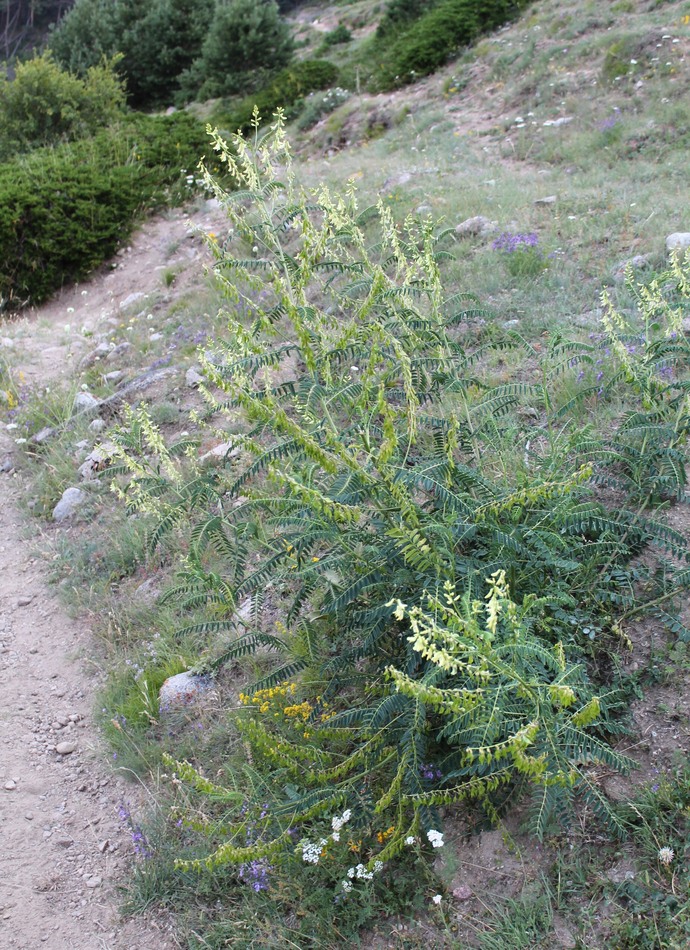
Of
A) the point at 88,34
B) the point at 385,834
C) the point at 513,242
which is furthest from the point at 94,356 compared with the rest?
the point at 88,34

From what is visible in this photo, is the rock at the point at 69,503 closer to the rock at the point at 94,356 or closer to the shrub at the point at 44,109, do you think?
the rock at the point at 94,356

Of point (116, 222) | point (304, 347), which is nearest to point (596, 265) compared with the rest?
point (304, 347)

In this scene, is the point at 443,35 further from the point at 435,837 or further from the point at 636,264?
the point at 435,837

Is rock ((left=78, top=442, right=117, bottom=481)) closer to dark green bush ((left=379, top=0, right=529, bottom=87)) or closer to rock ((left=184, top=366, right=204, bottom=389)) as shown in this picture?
rock ((left=184, top=366, right=204, bottom=389))

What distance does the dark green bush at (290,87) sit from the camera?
1560cm

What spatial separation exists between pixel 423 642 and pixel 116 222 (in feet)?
32.9

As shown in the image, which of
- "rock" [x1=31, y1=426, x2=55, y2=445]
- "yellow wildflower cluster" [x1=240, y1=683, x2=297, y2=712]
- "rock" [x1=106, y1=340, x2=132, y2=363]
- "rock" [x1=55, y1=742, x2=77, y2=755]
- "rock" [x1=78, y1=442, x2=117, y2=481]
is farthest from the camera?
"rock" [x1=106, y1=340, x2=132, y2=363]

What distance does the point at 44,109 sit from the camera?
13125 millimetres

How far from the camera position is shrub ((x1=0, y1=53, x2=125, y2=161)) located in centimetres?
1293

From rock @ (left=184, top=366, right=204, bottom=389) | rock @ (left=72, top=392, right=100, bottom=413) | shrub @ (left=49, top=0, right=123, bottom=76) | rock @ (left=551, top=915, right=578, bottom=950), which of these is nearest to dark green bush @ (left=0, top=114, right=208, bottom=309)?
rock @ (left=72, top=392, right=100, bottom=413)

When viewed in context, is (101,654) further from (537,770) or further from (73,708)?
(537,770)

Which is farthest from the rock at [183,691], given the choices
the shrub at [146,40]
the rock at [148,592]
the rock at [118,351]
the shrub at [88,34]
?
the shrub at [88,34]

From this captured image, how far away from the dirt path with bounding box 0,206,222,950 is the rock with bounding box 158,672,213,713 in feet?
1.31

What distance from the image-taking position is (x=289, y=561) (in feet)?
11.3
